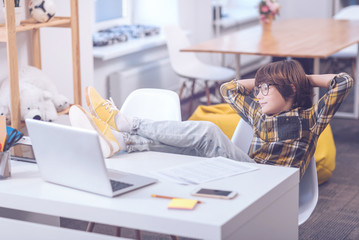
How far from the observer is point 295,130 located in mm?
2502

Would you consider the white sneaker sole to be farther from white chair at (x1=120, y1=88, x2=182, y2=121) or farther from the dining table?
the dining table

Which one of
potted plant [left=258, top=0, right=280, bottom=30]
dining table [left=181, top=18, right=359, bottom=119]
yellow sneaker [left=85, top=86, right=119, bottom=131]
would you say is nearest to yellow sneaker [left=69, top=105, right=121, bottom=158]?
yellow sneaker [left=85, top=86, right=119, bottom=131]

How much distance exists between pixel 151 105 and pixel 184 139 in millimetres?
491

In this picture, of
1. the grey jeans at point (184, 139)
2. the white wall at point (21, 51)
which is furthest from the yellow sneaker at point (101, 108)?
the white wall at point (21, 51)

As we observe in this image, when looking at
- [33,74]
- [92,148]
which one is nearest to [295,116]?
[92,148]

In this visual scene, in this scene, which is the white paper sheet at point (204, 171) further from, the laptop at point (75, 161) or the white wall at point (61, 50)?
the white wall at point (61, 50)

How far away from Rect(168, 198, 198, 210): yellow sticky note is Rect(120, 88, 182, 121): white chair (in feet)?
3.71

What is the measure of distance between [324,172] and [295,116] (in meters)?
1.30

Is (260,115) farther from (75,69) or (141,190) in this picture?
(75,69)

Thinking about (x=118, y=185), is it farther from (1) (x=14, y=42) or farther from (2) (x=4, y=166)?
(1) (x=14, y=42)

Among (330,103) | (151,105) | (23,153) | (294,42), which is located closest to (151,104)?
(151,105)

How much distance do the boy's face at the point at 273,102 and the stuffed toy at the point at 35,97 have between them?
1.28 meters

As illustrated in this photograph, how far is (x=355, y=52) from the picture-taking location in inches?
231

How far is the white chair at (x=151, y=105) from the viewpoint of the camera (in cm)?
293
